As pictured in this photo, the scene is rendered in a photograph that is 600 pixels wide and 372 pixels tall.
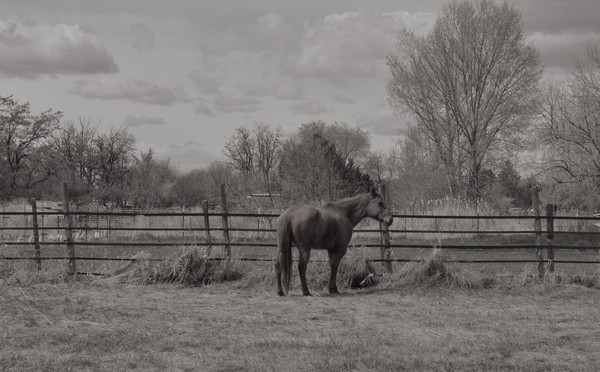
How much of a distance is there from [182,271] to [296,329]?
460 centimetres

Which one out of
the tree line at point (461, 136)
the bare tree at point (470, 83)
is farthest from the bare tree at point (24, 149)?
the bare tree at point (470, 83)

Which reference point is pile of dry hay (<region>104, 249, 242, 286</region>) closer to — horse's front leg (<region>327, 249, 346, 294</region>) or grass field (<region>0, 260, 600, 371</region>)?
grass field (<region>0, 260, 600, 371</region>)

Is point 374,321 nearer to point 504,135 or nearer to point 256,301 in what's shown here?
point 256,301

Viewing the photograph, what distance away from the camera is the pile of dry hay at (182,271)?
38.4ft

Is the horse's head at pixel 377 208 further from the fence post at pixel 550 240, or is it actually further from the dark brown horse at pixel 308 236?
the fence post at pixel 550 240

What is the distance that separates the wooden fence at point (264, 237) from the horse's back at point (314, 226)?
1090 mm

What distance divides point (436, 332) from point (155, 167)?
59347 mm

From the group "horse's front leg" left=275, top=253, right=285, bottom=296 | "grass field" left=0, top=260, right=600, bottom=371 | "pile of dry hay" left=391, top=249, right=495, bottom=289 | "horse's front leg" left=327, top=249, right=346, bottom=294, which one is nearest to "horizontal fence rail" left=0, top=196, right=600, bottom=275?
"pile of dry hay" left=391, top=249, right=495, bottom=289

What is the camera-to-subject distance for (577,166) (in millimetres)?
25547

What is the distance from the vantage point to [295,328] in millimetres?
7617

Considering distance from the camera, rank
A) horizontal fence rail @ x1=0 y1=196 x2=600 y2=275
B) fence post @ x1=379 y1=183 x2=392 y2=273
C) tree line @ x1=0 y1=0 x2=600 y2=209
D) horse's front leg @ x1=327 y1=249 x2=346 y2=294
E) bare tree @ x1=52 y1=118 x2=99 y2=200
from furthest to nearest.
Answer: bare tree @ x1=52 y1=118 x2=99 y2=200 < tree line @ x1=0 y1=0 x2=600 y2=209 < horizontal fence rail @ x1=0 y1=196 x2=600 y2=275 < fence post @ x1=379 y1=183 x2=392 y2=273 < horse's front leg @ x1=327 y1=249 x2=346 y2=294

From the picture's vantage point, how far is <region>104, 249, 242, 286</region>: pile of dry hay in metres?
11.7

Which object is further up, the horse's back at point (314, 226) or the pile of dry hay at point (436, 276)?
the horse's back at point (314, 226)

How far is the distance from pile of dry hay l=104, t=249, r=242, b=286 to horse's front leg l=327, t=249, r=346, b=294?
1907 millimetres
